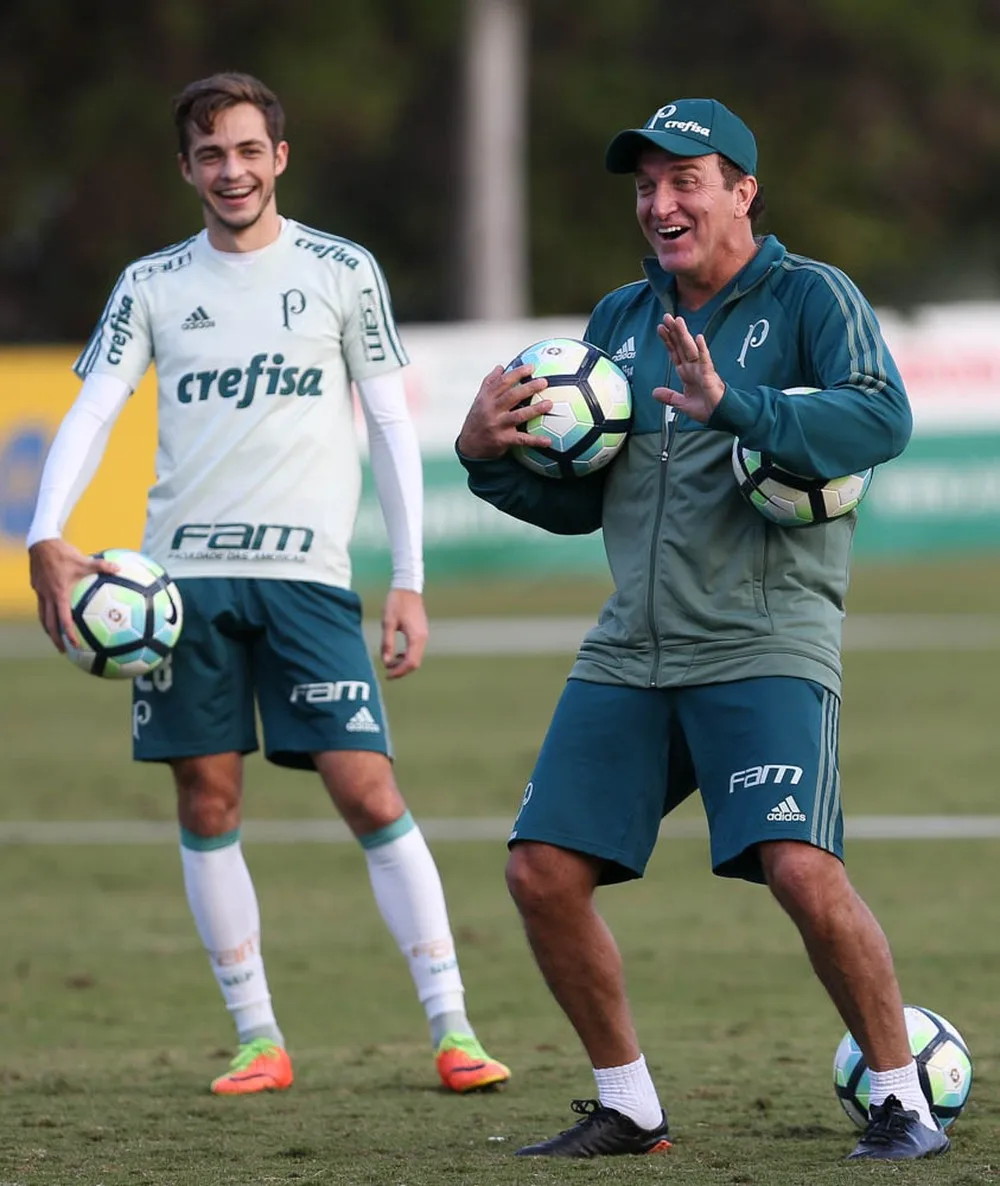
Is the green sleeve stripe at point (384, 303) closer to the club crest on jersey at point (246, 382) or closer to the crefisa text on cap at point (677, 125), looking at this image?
the club crest on jersey at point (246, 382)

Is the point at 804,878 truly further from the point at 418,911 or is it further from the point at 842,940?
the point at 418,911

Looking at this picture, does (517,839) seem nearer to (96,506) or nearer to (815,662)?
(815,662)

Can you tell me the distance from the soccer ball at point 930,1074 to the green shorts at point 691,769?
558mm

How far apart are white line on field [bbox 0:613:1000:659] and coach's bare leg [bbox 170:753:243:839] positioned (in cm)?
1046

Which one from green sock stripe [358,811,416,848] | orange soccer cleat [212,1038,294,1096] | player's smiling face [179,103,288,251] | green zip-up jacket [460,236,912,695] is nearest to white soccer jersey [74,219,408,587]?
player's smiling face [179,103,288,251]

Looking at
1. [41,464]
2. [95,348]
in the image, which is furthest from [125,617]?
[41,464]

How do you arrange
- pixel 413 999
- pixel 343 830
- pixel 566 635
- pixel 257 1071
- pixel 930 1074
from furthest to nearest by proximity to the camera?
pixel 566 635, pixel 343 830, pixel 413 999, pixel 257 1071, pixel 930 1074

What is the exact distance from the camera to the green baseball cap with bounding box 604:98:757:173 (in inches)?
210

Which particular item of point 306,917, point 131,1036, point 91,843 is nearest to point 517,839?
point 131,1036

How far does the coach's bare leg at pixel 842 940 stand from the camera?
201 inches

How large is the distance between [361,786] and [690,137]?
83.1 inches

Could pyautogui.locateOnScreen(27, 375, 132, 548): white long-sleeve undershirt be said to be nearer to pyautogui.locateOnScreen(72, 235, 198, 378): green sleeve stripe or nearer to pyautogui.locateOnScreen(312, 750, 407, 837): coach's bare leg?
pyautogui.locateOnScreen(72, 235, 198, 378): green sleeve stripe

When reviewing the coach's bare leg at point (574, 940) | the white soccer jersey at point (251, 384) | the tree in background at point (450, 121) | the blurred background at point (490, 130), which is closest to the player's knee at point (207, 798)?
the white soccer jersey at point (251, 384)

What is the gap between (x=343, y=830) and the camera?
11.0 m
